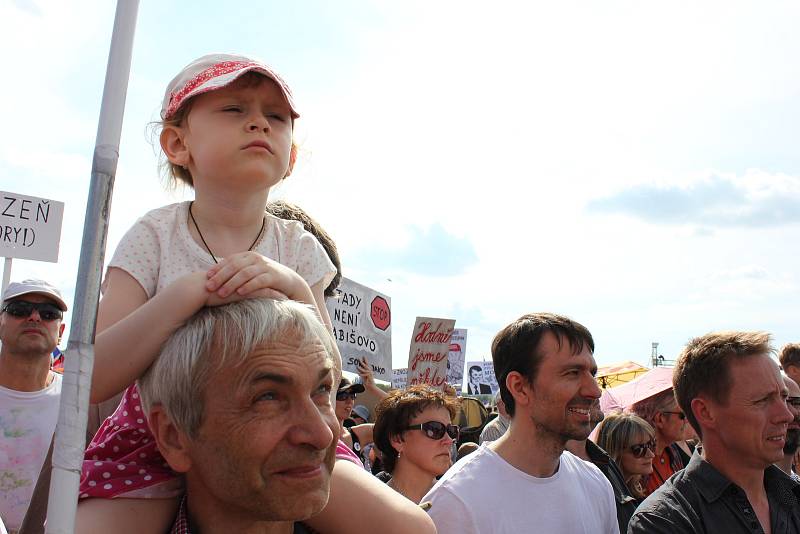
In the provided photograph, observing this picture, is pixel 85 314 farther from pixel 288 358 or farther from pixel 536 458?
pixel 536 458

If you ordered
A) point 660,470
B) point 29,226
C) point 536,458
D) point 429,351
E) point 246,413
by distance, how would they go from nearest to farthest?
point 246,413
point 536,458
point 660,470
point 29,226
point 429,351

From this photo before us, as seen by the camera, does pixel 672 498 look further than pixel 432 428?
No

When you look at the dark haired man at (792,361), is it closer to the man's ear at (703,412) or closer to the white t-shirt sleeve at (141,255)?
the man's ear at (703,412)

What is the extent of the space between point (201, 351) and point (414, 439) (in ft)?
11.7

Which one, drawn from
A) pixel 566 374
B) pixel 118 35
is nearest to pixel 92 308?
pixel 118 35

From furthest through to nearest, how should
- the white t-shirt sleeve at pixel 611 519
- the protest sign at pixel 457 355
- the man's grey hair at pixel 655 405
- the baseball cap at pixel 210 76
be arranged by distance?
the protest sign at pixel 457 355
the man's grey hair at pixel 655 405
the white t-shirt sleeve at pixel 611 519
the baseball cap at pixel 210 76

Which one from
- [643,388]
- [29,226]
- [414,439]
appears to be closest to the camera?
[414,439]

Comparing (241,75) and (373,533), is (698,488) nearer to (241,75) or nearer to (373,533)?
(373,533)

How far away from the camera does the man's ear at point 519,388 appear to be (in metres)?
4.00

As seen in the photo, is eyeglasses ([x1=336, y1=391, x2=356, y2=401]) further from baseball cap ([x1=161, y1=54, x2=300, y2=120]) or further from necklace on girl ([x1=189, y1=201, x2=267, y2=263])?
baseball cap ([x1=161, y1=54, x2=300, y2=120])

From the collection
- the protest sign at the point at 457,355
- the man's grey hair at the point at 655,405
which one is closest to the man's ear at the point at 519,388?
the man's grey hair at the point at 655,405

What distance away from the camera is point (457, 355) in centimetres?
1512

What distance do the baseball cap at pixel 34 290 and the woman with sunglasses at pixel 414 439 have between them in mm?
2269

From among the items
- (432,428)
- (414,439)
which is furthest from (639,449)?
(414,439)
